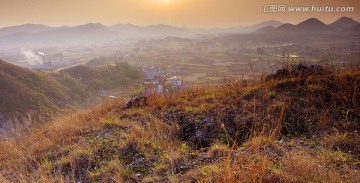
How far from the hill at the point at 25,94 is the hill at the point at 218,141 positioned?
15125 mm

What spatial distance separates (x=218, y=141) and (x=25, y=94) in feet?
82.9

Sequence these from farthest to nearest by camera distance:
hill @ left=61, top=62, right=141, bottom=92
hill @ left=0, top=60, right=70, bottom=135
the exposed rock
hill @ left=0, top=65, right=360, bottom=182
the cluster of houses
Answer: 1. hill @ left=61, top=62, right=141, bottom=92
2. hill @ left=0, top=60, right=70, bottom=135
3. the cluster of houses
4. the exposed rock
5. hill @ left=0, top=65, right=360, bottom=182

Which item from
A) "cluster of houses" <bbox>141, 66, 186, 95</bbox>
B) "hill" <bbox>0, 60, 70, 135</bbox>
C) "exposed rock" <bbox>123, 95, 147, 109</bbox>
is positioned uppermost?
"cluster of houses" <bbox>141, 66, 186, 95</bbox>

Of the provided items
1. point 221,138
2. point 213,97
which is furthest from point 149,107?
point 221,138

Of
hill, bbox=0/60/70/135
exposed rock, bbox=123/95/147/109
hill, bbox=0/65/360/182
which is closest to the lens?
hill, bbox=0/65/360/182

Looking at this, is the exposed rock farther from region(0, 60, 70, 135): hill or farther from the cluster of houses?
region(0, 60, 70, 135): hill

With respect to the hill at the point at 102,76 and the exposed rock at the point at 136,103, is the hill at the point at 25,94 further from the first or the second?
the exposed rock at the point at 136,103

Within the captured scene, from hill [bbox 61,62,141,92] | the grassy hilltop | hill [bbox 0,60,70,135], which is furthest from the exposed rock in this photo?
hill [bbox 61,62,141,92]

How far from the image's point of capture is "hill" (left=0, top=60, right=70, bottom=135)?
790 inches

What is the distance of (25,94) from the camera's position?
2289 centimetres

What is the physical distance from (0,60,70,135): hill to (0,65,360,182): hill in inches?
595

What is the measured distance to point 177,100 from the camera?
6.17 meters

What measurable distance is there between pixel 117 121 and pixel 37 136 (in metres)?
1.85

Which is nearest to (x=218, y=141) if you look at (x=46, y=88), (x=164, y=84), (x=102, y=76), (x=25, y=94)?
(x=164, y=84)
